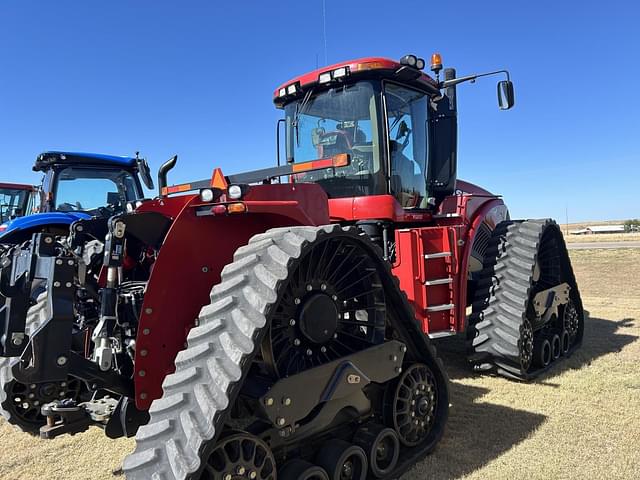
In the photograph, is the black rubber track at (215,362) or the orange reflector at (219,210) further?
the orange reflector at (219,210)

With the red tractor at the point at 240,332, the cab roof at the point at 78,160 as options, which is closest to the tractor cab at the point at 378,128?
the red tractor at the point at 240,332

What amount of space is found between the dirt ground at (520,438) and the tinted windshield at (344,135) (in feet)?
7.26

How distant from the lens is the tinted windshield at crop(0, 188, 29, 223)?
10.1m

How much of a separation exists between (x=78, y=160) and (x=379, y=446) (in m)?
7.04

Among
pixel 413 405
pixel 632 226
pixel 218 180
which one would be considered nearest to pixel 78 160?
pixel 218 180

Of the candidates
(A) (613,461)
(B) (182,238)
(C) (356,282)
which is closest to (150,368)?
(B) (182,238)

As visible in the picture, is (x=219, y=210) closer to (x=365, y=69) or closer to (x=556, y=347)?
(x=365, y=69)

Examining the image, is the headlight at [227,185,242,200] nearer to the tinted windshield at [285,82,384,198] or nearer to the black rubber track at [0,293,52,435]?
the black rubber track at [0,293,52,435]

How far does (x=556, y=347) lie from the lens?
5984 millimetres

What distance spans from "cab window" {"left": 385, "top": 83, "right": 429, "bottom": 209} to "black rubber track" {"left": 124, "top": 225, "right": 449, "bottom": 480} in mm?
2431

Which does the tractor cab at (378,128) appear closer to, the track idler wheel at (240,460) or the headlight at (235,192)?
the headlight at (235,192)

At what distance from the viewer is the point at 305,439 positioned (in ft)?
9.29

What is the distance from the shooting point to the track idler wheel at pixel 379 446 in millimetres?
3000

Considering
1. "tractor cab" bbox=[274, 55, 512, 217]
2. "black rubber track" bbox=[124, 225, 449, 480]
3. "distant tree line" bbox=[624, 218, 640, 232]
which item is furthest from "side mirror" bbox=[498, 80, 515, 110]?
"distant tree line" bbox=[624, 218, 640, 232]
